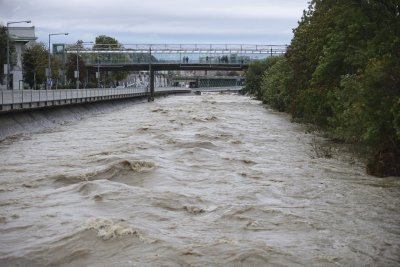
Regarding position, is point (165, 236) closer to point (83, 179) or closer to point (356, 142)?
point (83, 179)

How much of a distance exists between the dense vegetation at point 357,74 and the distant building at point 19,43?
38528mm

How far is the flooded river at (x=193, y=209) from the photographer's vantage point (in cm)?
1115

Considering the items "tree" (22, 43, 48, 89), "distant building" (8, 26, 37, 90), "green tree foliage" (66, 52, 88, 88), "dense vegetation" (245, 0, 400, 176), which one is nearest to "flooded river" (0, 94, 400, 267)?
"dense vegetation" (245, 0, 400, 176)

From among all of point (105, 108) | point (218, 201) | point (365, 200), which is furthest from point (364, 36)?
point (105, 108)

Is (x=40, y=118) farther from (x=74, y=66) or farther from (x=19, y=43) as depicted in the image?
(x=74, y=66)

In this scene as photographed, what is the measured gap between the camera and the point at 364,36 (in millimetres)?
27047

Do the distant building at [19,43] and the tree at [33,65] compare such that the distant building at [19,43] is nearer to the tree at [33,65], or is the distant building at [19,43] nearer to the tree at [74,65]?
the tree at [33,65]

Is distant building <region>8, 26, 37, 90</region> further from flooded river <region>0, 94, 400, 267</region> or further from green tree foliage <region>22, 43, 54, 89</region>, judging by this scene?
flooded river <region>0, 94, 400, 267</region>

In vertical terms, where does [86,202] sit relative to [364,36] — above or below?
below

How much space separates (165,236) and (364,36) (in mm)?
18159

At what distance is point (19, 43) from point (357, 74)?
8112cm

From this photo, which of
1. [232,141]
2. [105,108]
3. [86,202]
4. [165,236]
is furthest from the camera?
[105,108]

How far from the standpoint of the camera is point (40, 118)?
137 ft

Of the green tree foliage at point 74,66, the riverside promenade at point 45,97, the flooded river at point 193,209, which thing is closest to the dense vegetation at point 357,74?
the flooded river at point 193,209
